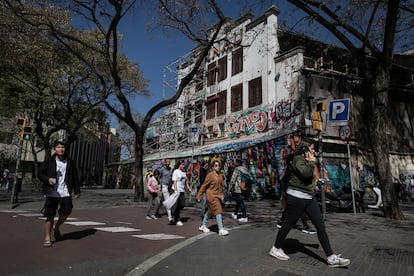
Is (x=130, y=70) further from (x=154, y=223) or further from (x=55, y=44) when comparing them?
(x=154, y=223)

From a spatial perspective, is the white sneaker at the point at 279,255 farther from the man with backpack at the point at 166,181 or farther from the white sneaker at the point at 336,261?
the man with backpack at the point at 166,181

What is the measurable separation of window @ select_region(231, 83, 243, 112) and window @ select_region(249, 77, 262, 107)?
1137 millimetres

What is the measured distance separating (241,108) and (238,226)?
15.6 meters

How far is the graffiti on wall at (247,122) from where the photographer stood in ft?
67.9

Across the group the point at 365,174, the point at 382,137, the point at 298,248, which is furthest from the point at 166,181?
the point at 365,174

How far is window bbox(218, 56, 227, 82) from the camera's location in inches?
1006

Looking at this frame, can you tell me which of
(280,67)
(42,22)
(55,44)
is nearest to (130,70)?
(55,44)

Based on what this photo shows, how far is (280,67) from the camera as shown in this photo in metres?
20.1

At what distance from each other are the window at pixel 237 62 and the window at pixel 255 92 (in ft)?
6.92

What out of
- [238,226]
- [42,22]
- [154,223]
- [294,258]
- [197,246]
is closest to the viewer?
[294,258]

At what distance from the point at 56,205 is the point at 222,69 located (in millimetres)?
21778

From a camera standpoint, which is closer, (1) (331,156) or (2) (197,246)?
(2) (197,246)

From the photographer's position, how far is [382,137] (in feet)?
30.3

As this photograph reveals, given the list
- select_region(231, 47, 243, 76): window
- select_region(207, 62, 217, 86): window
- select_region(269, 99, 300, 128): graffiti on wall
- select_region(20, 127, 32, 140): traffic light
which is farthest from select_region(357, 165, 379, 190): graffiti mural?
select_region(20, 127, 32, 140): traffic light
